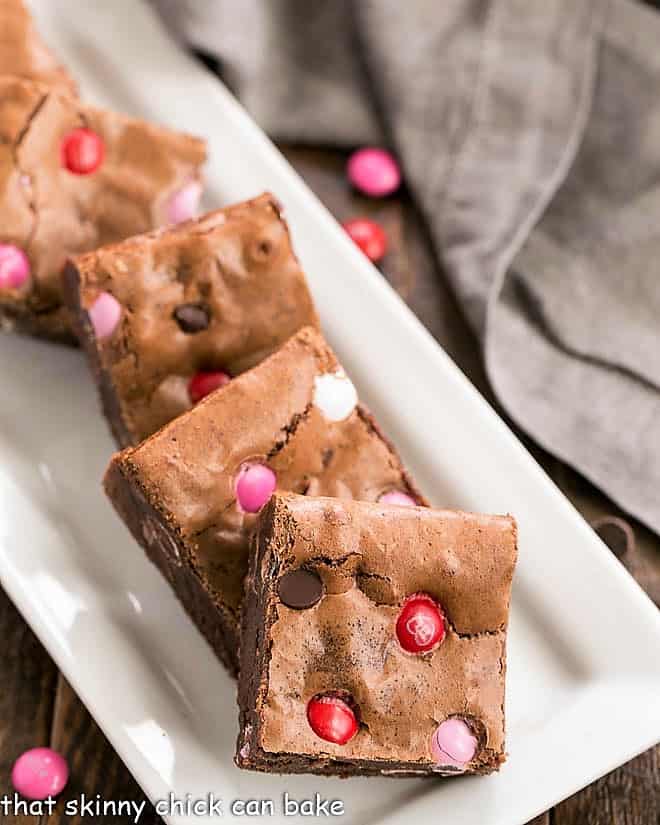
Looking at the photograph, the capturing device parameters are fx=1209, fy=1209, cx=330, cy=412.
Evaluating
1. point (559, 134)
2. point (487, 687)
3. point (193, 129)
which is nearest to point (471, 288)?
point (559, 134)

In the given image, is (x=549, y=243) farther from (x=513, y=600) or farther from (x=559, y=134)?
(x=513, y=600)

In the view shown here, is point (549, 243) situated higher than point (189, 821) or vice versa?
point (549, 243)

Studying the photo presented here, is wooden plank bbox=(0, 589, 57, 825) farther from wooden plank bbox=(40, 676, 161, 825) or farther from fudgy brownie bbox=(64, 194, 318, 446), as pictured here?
fudgy brownie bbox=(64, 194, 318, 446)

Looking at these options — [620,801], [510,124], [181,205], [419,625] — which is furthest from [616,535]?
[181,205]

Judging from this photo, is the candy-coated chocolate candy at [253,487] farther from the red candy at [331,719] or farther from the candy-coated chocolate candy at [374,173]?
the candy-coated chocolate candy at [374,173]

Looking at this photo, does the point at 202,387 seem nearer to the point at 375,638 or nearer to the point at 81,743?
the point at 375,638

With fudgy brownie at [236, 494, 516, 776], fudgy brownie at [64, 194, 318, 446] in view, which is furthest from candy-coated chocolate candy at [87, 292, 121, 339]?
fudgy brownie at [236, 494, 516, 776]

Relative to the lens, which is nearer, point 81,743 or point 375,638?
point 375,638
